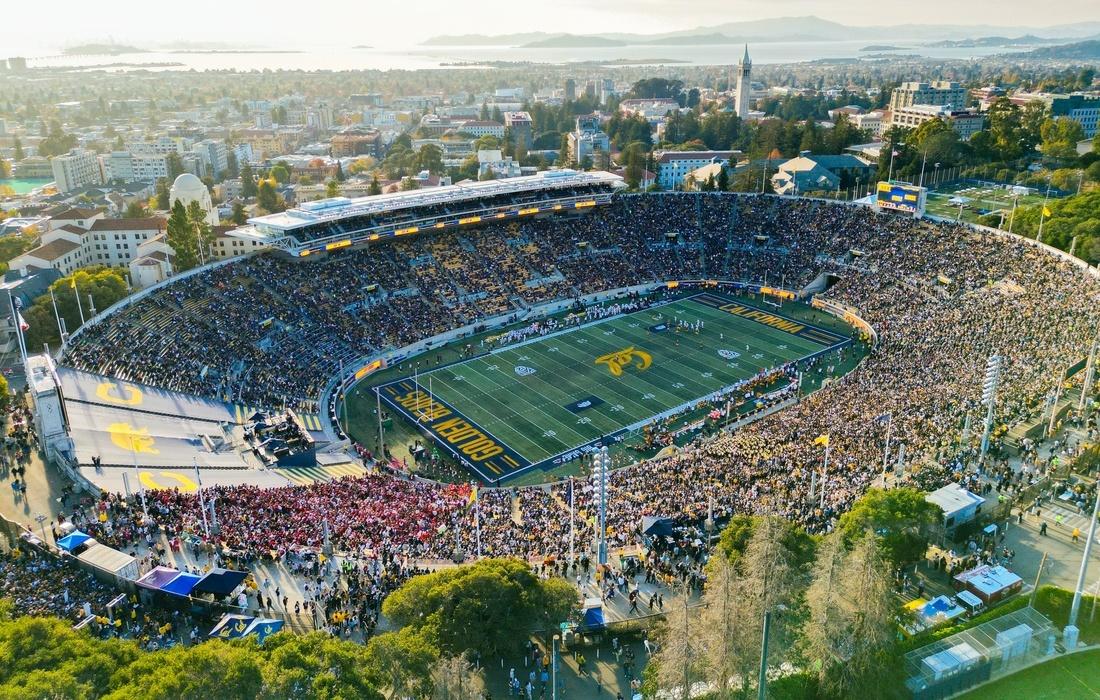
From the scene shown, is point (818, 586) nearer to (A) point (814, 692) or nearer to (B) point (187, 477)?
(A) point (814, 692)

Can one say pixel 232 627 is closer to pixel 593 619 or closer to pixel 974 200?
pixel 593 619

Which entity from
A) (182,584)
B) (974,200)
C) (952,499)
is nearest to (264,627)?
(182,584)

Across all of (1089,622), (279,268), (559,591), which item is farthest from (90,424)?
(1089,622)

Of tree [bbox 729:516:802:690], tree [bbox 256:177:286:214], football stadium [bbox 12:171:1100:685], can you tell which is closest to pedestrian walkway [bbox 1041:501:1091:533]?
football stadium [bbox 12:171:1100:685]

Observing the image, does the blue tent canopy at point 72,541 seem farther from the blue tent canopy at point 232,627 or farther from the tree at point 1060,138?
the tree at point 1060,138

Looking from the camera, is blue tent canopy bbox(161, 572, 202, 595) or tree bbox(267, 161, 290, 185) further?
tree bbox(267, 161, 290, 185)

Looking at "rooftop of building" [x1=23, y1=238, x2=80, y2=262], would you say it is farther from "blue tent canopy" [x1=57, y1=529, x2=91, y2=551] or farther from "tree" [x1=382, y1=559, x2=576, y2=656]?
"tree" [x1=382, y1=559, x2=576, y2=656]

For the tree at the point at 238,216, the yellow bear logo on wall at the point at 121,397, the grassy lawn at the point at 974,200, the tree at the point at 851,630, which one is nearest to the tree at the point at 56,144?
the tree at the point at 238,216
